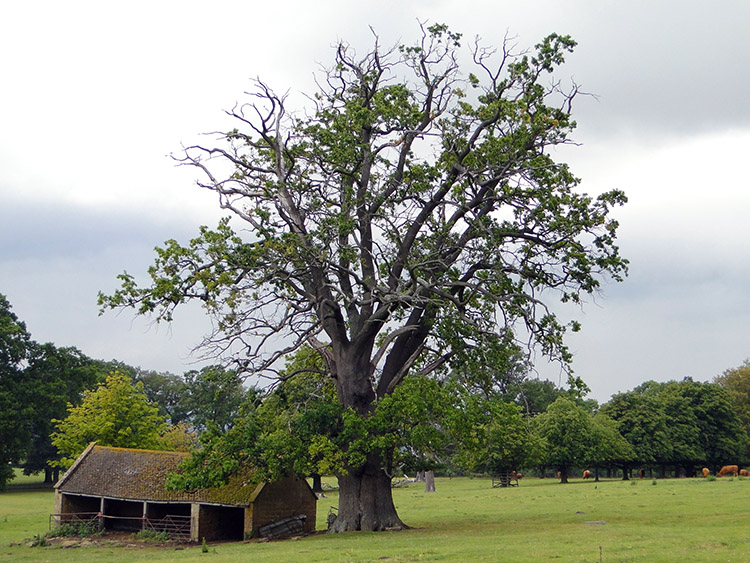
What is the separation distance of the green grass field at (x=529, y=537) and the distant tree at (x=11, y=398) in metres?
21.1

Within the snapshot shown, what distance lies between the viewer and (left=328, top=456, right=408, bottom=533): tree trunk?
1070 inches

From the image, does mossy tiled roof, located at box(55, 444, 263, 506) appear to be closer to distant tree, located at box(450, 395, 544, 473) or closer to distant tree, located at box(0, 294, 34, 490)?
distant tree, located at box(450, 395, 544, 473)

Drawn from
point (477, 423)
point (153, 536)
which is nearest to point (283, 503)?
point (153, 536)

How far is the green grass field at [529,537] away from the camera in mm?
18094

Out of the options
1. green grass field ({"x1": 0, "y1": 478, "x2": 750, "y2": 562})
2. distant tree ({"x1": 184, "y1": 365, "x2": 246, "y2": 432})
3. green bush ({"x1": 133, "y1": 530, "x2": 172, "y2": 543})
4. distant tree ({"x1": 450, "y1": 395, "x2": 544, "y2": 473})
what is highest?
distant tree ({"x1": 184, "y1": 365, "x2": 246, "y2": 432})

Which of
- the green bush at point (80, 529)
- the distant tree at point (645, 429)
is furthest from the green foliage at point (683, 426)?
the green bush at point (80, 529)

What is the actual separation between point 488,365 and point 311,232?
885cm

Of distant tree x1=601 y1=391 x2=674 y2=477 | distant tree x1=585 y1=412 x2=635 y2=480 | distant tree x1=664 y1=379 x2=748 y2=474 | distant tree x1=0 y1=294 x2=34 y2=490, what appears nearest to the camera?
distant tree x1=0 y1=294 x2=34 y2=490

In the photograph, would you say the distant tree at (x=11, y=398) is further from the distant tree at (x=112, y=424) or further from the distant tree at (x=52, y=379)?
the distant tree at (x=112, y=424)

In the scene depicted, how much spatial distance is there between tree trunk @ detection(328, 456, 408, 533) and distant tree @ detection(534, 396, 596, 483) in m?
42.2

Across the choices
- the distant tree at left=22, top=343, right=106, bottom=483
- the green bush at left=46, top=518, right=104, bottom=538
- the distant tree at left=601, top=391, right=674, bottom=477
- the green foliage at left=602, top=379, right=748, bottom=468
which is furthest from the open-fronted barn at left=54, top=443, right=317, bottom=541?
the green foliage at left=602, top=379, right=748, bottom=468

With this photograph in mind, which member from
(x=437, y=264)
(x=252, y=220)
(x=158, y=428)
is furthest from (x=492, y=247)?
(x=158, y=428)

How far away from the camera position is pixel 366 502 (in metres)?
27.4

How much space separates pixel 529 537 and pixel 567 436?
4730cm
